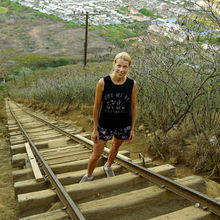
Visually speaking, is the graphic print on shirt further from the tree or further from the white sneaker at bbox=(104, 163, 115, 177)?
the tree

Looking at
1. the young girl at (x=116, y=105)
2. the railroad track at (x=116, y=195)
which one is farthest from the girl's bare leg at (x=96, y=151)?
the railroad track at (x=116, y=195)

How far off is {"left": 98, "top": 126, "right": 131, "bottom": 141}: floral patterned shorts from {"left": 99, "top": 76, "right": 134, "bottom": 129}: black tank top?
0.06 meters

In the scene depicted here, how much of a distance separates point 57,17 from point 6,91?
70541 millimetres

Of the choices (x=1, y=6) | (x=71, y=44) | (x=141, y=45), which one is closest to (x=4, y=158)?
(x=141, y=45)

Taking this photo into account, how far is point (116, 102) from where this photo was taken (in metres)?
3.52

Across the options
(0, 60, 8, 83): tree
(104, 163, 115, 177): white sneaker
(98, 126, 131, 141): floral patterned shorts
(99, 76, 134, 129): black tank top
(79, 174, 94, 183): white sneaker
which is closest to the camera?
(99, 76, 134, 129): black tank top

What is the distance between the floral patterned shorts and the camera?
3703 mm

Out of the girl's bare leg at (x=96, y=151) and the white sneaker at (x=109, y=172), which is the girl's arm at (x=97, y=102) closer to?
the girl's bare leg at (x=96, y=151)

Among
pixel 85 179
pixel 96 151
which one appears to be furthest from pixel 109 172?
pixel 96 151

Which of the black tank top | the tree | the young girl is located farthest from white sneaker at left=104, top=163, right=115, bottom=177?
the tree

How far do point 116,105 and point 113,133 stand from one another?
1.52ft

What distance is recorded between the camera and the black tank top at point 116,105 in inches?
136

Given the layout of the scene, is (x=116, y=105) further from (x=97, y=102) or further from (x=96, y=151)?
(x=96, y=151)

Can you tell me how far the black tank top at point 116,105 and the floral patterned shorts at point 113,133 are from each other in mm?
57
